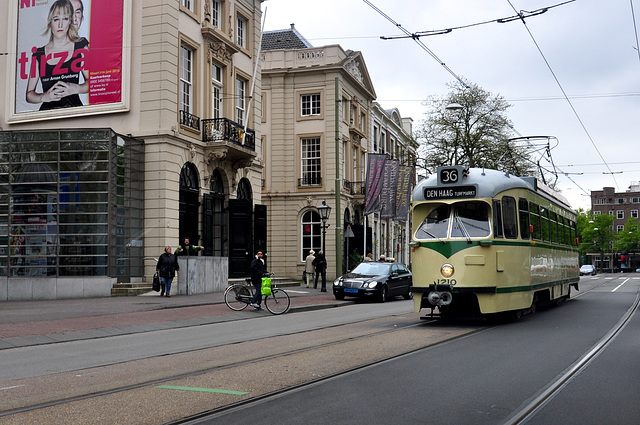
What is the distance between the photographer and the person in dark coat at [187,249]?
2506 cm

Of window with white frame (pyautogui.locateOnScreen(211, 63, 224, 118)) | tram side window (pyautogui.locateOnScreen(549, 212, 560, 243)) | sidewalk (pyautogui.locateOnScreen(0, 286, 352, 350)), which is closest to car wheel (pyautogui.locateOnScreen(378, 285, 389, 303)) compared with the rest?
sidewalk (pyautogui.locateOnScreen(0, 286, 352, 350))

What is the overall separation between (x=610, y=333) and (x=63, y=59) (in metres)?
22.2

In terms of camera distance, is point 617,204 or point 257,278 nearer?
point 257,278

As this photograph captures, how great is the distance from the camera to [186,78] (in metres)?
28.2

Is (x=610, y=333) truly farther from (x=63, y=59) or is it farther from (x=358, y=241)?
(x=358, y=241)

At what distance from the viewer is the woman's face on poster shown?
27078 mm

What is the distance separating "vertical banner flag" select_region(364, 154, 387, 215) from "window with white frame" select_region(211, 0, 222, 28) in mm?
11091

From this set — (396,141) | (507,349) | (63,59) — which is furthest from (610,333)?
(396,141)

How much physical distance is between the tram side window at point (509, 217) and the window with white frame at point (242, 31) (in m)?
21.1

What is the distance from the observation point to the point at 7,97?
28281 mm

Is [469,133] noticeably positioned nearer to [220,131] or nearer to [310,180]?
[310,180]

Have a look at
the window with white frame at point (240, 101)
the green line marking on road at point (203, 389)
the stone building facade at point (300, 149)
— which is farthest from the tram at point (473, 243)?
the stone building facade at point (300, 149)

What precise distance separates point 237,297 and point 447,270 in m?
7.13

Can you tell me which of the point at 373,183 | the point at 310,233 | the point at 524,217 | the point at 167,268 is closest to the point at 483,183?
the point at 524,217
